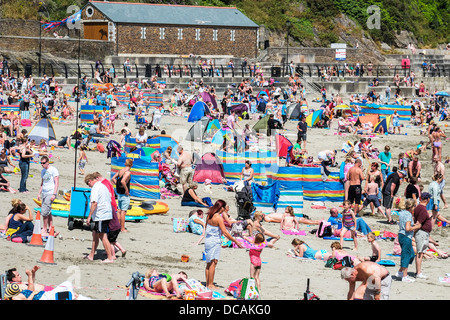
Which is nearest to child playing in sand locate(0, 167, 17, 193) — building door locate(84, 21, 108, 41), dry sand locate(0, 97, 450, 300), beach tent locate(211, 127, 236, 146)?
dry sand locate(0, 97, 450, 300)

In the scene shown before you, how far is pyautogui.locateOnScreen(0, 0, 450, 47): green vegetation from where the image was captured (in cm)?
5162

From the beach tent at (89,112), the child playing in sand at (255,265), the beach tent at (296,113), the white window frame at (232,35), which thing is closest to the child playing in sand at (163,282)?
the child playing in sand at (255,265)

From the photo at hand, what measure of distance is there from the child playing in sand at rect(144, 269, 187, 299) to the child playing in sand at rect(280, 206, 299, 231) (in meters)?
5.20

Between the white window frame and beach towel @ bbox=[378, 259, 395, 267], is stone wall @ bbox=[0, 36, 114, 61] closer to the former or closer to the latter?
the white window frame

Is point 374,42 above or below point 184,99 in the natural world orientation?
above

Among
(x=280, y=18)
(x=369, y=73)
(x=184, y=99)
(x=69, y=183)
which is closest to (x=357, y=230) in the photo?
(x=69, y=183)

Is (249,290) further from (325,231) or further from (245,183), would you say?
(245,183)

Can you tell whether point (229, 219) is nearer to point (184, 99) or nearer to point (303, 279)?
point (303, 279)

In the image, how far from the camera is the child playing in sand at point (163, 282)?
9422mm

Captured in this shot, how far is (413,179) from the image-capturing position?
14.5 m

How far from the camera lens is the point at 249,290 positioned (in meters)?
9.49

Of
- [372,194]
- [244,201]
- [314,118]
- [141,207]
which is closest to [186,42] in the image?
[314,118]
